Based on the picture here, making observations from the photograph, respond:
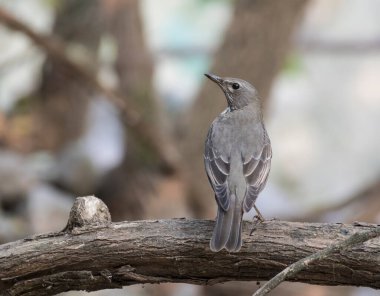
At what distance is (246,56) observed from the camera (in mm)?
9086

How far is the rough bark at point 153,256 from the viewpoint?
3795 mm

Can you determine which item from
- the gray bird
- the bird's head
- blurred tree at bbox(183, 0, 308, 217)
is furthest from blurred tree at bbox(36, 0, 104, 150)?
the gray bird

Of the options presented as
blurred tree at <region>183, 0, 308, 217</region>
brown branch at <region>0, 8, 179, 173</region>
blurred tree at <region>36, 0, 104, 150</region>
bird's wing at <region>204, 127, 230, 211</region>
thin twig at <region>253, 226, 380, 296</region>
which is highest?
blurred tree at <region>36, 0, 104, 150</region>

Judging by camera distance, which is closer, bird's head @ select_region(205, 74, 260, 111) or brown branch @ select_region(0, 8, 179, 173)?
bird's head @ select_region(205, 74, 260, 111)

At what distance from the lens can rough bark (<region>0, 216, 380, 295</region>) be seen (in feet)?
12.5

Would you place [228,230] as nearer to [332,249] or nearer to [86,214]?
[332,249]

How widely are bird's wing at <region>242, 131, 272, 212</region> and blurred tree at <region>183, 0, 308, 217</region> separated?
4412 millimetres

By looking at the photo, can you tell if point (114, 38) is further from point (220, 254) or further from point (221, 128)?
point (220, 254)

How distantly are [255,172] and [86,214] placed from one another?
1.00 m

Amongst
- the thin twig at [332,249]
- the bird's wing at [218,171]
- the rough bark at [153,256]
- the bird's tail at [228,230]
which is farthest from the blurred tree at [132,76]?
the thin twig at [332,249]

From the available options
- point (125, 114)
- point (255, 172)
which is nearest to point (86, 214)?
point (255, 172)

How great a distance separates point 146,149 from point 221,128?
4040 millimetres

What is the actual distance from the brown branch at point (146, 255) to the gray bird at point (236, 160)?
135mm

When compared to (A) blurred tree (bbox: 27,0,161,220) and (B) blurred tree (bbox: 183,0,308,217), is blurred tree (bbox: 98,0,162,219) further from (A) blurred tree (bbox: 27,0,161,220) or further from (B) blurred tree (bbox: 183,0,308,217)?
(B) blurred tree (bbox: 183,0,308,217)
